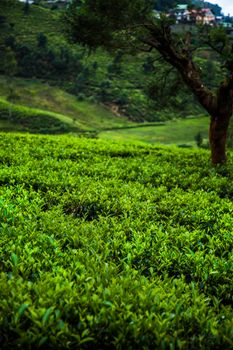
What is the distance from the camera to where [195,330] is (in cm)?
421

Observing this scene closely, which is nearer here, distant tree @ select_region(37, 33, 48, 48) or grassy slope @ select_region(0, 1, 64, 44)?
distant tree @ select_region(37, 33, 48, 48)

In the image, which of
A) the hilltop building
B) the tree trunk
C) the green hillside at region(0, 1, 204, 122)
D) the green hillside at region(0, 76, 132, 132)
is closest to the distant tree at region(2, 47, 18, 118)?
the green hillside at region(0, 1, 204, 122)

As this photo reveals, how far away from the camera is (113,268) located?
5.21 m

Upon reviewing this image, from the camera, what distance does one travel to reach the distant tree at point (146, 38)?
54.9ft

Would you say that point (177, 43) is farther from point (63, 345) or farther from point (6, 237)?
point (63, 345)

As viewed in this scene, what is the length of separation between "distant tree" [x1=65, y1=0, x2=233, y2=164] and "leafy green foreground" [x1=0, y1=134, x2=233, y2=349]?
624 centimetres

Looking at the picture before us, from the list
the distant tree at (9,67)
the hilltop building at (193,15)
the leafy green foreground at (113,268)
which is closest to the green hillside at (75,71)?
the distant tree at (9,67)

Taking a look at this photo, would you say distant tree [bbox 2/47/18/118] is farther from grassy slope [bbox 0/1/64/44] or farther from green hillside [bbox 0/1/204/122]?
grassy slope [bbox 0/1/64/44]

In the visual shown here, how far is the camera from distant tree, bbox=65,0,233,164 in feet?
54.9

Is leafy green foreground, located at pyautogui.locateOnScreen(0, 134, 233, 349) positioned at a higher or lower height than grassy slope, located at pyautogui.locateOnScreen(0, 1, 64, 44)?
lower

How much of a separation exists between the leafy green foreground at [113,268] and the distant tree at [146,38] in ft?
20.5

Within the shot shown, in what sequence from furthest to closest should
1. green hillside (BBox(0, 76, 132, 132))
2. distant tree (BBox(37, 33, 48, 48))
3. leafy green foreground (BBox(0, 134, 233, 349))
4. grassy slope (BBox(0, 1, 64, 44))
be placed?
grassy slope (BBox(0, 1, 64, 44)), distant tree (BBox(37, 33, 48, 48)), green hillside (BBox(0, 76, 132, 132)), leafy green foreground (BBox(0, 134, 233, 349))

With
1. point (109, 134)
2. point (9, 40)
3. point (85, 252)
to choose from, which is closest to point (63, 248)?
point (85, 252)

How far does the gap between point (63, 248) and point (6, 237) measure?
94 cm
